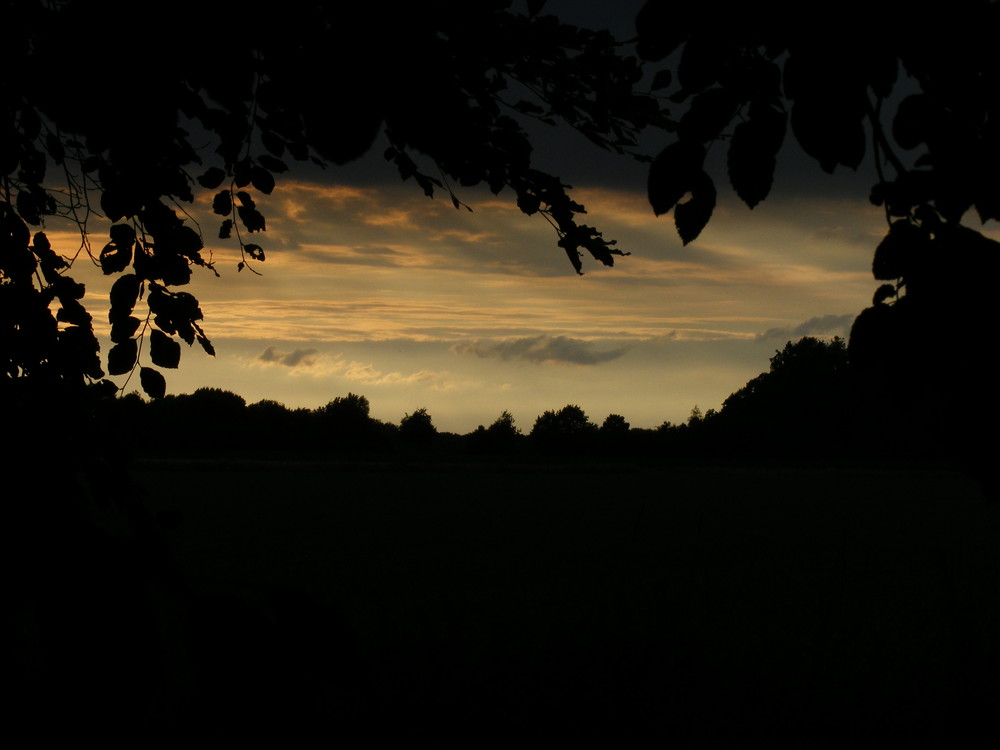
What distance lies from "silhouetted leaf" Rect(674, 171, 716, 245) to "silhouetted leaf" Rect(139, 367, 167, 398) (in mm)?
2817

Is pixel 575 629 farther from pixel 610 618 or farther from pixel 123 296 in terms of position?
pixel 123 296

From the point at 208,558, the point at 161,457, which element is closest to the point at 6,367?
the point at 208,558

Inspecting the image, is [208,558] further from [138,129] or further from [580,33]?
[138,129]

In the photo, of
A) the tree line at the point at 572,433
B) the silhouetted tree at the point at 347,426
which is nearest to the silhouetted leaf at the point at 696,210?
the tree line at the point at 572,433

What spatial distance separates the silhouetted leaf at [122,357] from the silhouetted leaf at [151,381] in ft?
0.29

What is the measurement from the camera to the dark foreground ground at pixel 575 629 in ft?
5.44

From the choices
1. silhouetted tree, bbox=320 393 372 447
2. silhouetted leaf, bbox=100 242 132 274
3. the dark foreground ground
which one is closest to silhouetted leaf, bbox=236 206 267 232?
silhouetted leaf, bbox=100 242 132 274

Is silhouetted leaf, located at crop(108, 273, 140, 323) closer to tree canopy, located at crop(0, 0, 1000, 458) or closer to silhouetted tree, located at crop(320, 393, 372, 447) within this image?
tree canopy, located at crop(0, 0, 1000, 458)

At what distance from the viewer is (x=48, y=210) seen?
490cm

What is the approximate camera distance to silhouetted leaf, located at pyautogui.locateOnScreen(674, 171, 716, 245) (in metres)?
1.64

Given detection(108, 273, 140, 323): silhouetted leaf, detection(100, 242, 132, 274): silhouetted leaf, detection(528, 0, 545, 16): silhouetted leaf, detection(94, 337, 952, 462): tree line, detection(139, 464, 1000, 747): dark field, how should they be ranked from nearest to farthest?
detection(528, 0, 545, 16): silhouetted leaf → detection(108, 273, 140, 323): silhouetted leaf → detection(100, 242, 132, 274): silhouetted leaf → detection(139, 464, 1000, 747): dark field → detection(94, 337, 952, 462): tree line

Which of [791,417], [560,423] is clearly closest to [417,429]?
[560,423]

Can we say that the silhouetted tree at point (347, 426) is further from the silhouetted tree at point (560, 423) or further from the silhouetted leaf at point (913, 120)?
the silhouetted leaf at point (913, 120)

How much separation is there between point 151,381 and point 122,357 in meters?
0.19
